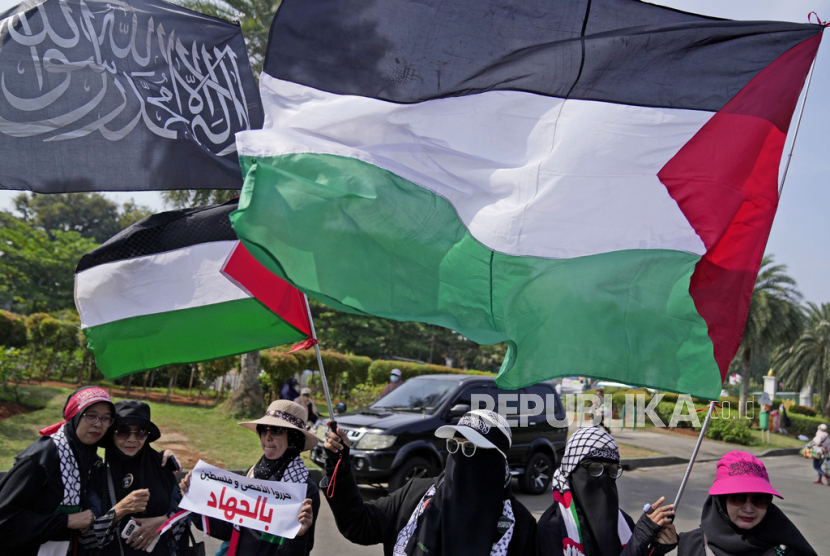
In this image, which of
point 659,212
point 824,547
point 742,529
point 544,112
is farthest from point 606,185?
point 824,547

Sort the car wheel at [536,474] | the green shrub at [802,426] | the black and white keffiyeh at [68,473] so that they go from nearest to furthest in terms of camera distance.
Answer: the black and white keffiyeh at [68,473]
the car wheel at [536,474]
the green shrub at [802,426]

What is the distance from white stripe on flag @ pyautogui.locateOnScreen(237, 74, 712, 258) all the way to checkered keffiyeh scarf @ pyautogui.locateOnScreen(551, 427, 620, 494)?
93 centimetres

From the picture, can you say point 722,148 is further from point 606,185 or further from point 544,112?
point 544,112

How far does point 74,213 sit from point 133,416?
198ft

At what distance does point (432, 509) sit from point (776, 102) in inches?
114

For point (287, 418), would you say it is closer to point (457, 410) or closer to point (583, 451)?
point (583, 451)

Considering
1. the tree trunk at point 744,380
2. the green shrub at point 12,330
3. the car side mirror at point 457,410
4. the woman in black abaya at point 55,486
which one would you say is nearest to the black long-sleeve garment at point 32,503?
the woman in black abaya at point 55,486

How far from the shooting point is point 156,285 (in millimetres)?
4344

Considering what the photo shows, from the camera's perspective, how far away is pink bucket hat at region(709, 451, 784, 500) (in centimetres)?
291

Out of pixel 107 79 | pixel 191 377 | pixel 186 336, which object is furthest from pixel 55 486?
pixel 191 377

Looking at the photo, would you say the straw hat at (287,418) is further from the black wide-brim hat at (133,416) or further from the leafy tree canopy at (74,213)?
the leafy tree canopy at (74,213)

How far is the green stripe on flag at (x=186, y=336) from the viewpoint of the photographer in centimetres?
430

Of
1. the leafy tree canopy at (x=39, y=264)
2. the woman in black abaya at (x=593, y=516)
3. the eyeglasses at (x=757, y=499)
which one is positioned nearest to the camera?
the woman in black abaya at (x=593, y=516)

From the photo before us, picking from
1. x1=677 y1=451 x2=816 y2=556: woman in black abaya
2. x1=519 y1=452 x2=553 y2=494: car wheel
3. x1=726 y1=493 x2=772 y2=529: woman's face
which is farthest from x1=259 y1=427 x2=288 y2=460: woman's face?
x1=519 y1=452 x2=553 y2=494: car wheel
